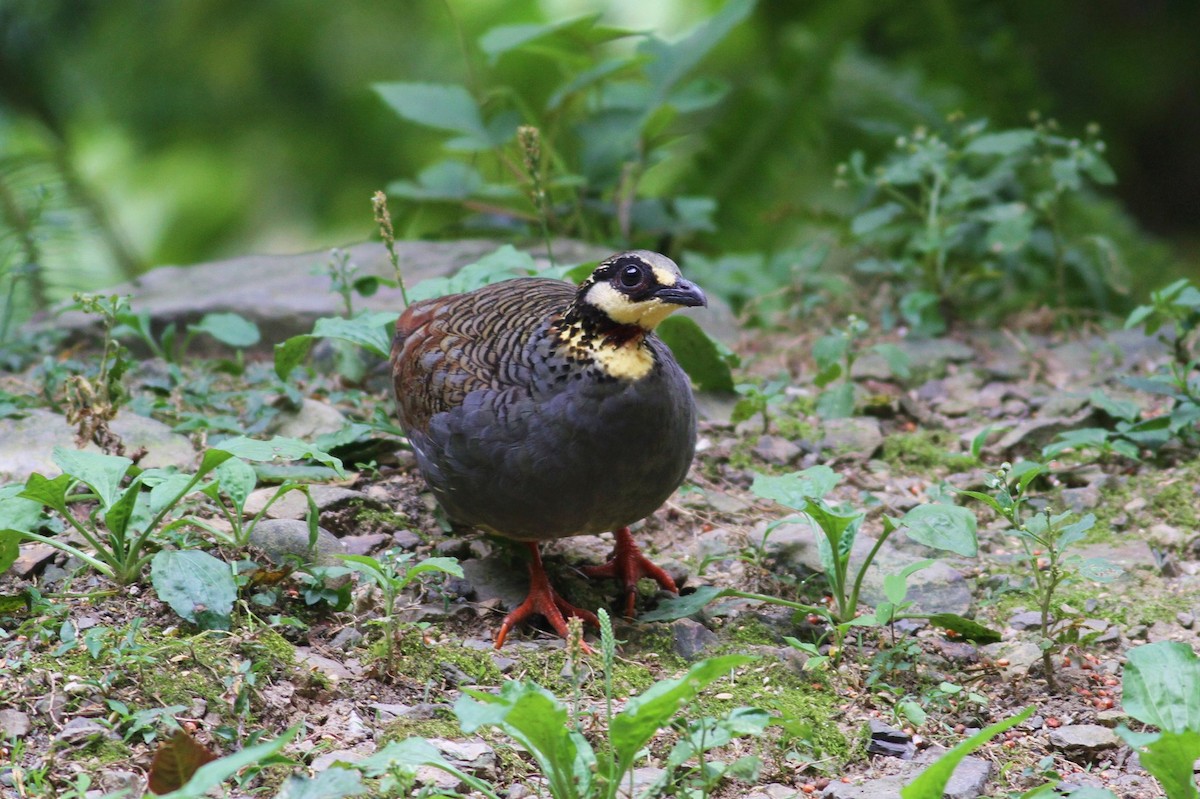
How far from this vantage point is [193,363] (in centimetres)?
555

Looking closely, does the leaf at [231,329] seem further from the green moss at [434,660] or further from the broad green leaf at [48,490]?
the green moss at [434,660]

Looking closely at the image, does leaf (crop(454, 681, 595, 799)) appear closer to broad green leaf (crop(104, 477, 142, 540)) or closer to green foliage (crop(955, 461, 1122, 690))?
broad green leaf (crop(104, 477, 142, 540))

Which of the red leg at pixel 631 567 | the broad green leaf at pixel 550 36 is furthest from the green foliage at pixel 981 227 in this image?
the red leg at pixel 631 567

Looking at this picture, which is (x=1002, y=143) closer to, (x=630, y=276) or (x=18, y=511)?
(x=630, y=276)

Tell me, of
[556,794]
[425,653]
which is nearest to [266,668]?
[425,653]

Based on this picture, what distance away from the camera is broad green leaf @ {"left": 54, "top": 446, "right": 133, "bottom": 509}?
3.57 meters

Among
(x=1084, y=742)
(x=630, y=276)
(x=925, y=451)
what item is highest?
(x=630, y=276)

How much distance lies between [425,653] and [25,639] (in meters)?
1.06

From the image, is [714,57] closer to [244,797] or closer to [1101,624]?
[1101,624]

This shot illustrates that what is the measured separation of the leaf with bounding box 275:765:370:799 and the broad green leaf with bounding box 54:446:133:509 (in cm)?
119

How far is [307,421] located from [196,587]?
1.41 m

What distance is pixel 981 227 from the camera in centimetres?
650

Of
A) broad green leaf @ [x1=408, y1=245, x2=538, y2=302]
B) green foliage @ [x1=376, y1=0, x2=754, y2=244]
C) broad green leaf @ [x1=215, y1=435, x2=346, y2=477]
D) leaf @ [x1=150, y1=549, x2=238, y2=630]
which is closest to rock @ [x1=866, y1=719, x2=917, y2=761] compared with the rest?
broad green leaf @ [x1=215, y1=435, x2=346, y2=477]

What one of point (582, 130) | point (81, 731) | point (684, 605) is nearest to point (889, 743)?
point (684, 605)
